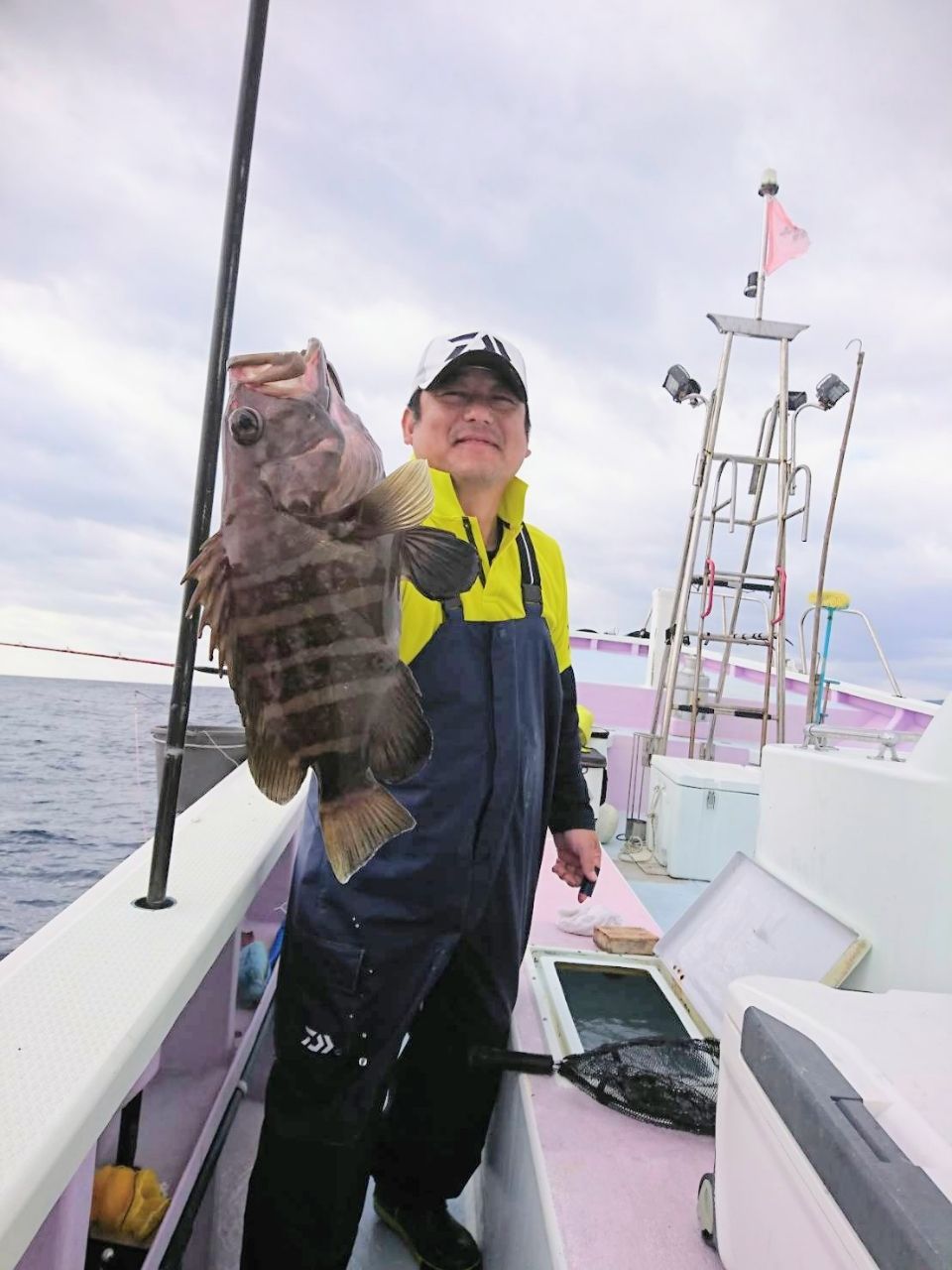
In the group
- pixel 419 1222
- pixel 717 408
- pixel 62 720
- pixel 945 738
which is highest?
pixel 717 408

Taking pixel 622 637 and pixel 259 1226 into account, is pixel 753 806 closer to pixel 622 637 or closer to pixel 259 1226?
pixel 259 1226

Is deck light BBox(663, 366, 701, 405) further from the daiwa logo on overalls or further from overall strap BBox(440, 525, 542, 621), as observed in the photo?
the daiwa logo on overalls

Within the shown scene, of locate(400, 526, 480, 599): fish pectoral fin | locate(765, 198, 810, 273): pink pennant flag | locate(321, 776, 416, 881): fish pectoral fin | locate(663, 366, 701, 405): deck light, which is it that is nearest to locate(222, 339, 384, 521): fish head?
locate(400, 526, 480, 599): fish pectoral fin

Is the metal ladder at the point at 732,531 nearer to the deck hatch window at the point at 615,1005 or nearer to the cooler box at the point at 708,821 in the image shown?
the cooler box at the point at 708,821

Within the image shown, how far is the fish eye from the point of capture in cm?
110

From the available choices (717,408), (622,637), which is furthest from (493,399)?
(622,637)

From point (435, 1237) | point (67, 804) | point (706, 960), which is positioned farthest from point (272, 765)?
point (67, 804)

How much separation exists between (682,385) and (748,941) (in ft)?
17.1

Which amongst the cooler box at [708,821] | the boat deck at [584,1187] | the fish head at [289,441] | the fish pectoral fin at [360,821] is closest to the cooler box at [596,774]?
the cooler box at [708,821]

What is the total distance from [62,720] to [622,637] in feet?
48.8

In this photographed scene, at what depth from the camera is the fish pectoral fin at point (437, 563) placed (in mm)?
1095

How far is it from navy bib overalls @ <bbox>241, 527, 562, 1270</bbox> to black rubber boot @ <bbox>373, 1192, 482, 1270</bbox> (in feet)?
1.14

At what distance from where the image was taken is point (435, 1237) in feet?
6.54

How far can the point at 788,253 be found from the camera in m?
6.43
